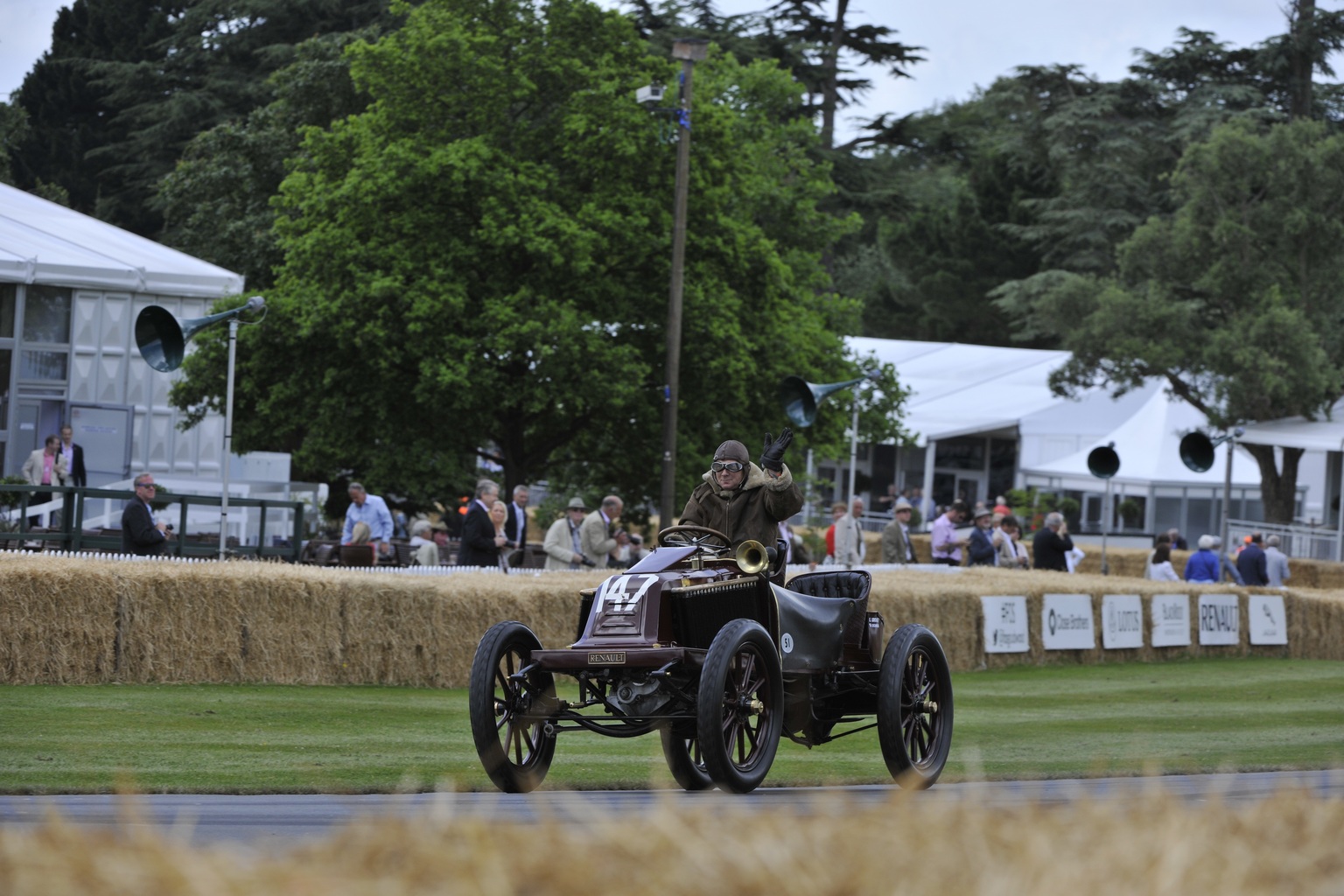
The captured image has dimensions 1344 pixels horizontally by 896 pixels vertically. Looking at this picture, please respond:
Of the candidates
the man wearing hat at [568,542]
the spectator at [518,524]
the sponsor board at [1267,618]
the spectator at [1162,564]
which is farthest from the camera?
the spectator at [1162,564]

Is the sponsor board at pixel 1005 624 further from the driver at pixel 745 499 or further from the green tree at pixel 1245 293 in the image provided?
the green tree at pixel 1245 293

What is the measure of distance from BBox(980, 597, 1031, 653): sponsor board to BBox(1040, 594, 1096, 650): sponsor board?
387mm

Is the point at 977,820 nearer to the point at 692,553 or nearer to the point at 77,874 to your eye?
the point at 77,874

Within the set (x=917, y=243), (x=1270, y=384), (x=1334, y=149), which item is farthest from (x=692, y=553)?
(x=917, y=243)

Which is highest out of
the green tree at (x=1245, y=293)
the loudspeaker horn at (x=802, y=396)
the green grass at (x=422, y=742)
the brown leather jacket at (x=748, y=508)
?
the green tree at (x=1245, y=293)

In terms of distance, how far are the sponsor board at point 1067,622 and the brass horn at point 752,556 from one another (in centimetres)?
1511

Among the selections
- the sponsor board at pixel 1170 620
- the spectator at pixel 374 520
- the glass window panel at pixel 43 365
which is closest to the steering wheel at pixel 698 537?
the spectator at pixel 374 520

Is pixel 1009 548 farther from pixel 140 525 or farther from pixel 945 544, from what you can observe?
pixel 140 525

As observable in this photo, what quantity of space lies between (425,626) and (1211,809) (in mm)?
14506

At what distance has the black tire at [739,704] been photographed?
7922 millimetres

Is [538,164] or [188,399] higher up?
[538,164]

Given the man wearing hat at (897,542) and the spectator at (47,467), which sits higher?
the spectator at (47,467)

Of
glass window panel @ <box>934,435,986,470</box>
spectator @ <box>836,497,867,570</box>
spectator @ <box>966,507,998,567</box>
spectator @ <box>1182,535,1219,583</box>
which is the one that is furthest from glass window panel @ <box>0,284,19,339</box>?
glass window panel @ <box>934,435,986,470</box>

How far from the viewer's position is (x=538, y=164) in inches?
1265
